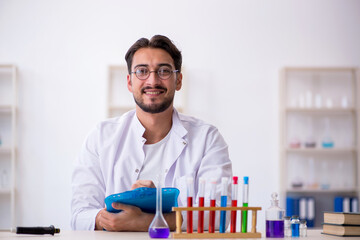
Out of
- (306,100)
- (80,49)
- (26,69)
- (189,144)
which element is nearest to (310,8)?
(306,100)

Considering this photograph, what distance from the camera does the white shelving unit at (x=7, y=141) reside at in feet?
14.6

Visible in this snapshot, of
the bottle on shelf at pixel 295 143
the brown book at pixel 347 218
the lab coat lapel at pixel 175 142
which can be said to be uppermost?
the lab coat lapel at pixel 175 142

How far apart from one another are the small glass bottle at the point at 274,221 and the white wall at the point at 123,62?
3.01 m

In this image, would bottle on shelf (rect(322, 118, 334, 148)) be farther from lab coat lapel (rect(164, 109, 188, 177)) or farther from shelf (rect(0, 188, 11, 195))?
shelf (rect(0, 188, 11, 195))

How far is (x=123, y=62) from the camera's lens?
4.70 m

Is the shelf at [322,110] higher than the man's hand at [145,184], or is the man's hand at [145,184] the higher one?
the shelf at [322,110]

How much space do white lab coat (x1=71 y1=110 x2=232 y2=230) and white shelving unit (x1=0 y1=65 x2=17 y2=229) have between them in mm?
2394

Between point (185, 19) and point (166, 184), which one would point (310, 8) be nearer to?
point (185, 19)

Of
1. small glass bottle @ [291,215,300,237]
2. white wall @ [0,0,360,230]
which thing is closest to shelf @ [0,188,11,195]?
white wall @ [0,0,360,230]

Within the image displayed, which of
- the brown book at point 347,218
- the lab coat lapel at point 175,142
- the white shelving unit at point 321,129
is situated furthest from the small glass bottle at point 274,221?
the white shelving unit at point 321,129

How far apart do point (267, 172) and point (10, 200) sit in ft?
7.76

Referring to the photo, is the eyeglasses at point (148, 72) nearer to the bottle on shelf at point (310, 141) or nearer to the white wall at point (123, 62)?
the white wall at point (123, 62)

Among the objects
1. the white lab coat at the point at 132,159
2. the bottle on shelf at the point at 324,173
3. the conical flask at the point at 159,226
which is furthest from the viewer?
the bottle on shelf at the point at 324,173

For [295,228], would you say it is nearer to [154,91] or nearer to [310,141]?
[154,91]
